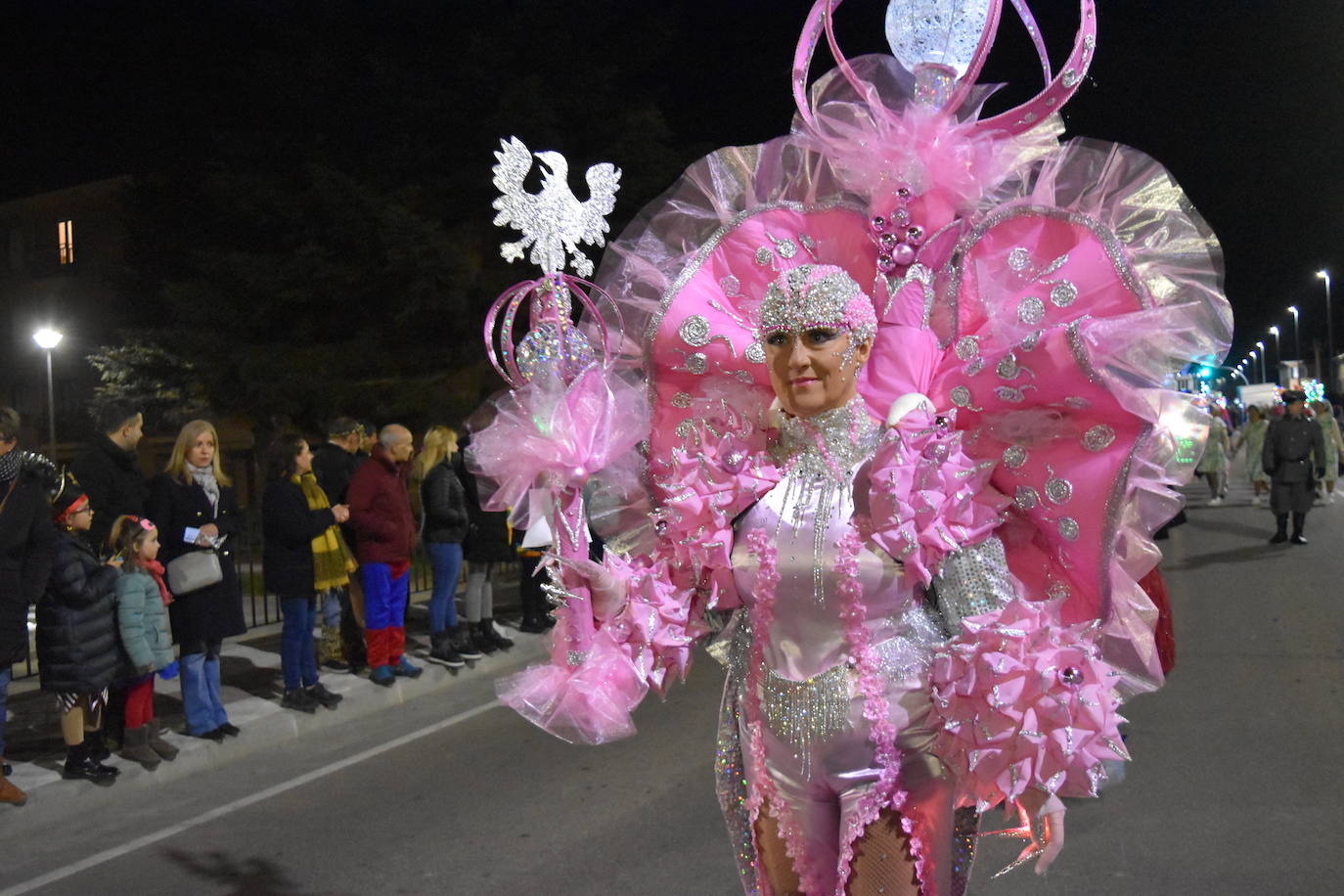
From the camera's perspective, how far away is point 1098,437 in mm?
2703

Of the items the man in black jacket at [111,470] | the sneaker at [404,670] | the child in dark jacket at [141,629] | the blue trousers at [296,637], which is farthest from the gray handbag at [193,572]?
the sneaker at [404,670]

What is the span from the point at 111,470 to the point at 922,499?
18.8 ft

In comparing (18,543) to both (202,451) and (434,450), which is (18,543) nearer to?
(202,451)

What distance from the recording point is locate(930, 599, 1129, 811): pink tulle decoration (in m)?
2.41

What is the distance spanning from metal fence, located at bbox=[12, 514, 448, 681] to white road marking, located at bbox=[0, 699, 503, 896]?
8.59 ft

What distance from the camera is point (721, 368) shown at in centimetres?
312

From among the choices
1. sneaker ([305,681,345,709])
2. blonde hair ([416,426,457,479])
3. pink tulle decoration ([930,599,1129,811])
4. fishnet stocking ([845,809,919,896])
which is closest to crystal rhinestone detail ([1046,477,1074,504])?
pink tulle decoration ([930,599,1129,811])

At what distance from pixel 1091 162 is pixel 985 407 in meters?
0.67

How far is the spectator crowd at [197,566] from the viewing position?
596cm

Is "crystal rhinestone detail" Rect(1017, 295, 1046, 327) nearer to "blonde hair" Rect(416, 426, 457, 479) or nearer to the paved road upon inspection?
the paved road

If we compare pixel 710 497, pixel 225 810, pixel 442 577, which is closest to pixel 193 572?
pixel 225 810

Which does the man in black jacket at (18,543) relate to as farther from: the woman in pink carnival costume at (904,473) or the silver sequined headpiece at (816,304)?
the silver sequined headpiece at (816,304)

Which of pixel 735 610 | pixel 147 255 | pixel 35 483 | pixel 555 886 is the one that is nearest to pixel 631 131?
pixel 147 255

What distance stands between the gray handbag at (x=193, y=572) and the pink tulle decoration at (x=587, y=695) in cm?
464
